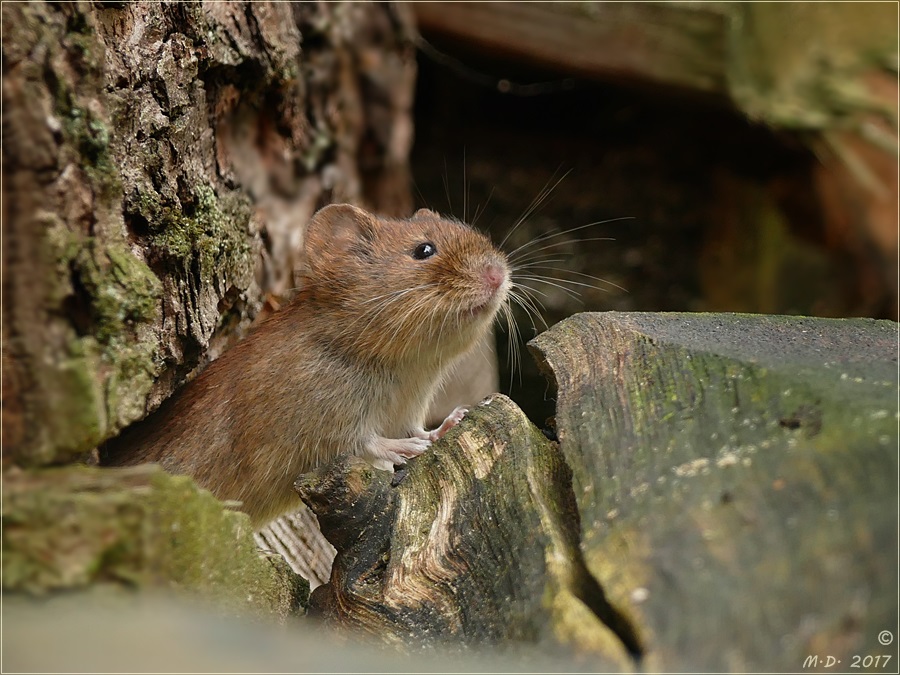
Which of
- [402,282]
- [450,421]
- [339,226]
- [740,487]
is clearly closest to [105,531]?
[740,487]

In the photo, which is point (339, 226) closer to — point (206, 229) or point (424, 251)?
point (424, 251)

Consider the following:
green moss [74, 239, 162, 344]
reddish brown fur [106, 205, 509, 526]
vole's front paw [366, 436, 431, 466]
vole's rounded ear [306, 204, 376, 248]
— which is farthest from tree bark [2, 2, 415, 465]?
vole's front paw [366, 436, 431, 466]

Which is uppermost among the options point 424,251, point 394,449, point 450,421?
point 424,251

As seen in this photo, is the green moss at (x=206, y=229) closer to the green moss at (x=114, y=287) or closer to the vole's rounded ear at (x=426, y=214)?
the green moss at (x=114, y=287)

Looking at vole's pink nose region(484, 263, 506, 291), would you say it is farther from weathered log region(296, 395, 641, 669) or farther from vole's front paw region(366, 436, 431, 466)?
weathered log region(296, 395, 641, 669)

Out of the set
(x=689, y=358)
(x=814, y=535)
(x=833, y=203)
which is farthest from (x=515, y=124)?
(x=814, y=535)

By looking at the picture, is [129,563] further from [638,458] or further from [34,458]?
[638,458]
